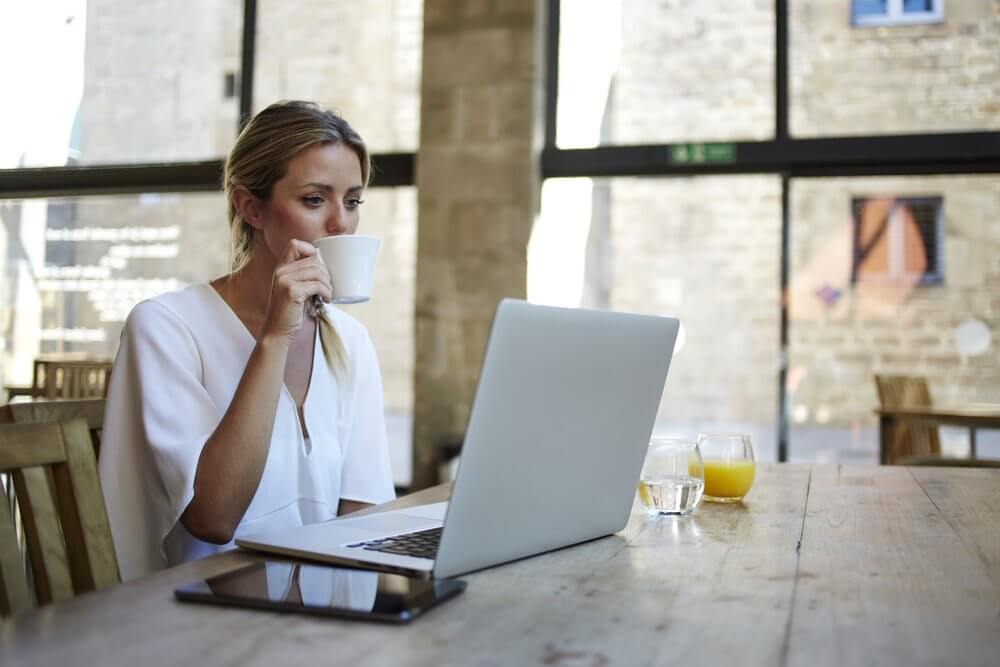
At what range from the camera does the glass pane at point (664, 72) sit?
4789 mm

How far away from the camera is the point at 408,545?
1.01 m

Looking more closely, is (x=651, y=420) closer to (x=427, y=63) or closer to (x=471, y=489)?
(x=471, y=489)

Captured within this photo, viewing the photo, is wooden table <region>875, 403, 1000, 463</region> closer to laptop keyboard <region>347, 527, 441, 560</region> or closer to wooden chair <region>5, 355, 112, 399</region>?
wooden chair <region>5, 355, 112, 399</region>

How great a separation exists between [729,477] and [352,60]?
4.46 meters

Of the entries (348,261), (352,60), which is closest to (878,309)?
(352,60)

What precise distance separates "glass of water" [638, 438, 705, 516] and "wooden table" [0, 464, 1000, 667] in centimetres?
11

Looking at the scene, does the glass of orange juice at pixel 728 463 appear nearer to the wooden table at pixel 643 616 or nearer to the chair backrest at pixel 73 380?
the wooden table at pixel 643 616

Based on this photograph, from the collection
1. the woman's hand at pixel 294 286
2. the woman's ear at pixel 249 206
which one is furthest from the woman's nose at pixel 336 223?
the woman's hand at pixel 294 286

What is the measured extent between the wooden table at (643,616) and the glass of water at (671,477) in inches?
4.5

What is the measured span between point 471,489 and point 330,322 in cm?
86

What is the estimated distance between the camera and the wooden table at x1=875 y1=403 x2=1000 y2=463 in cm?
381

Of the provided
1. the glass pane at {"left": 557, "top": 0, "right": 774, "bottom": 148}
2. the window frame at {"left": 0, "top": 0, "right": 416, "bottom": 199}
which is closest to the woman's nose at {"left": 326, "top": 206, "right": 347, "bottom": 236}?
the glass pane at {"left": 557, "top": 0, "right": 774, "bottom": 148}

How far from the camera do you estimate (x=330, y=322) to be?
65.2 inches

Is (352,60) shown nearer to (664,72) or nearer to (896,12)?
(664,72)
